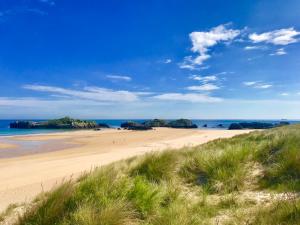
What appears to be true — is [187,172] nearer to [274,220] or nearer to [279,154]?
[279,154]

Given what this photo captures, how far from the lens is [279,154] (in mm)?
8266

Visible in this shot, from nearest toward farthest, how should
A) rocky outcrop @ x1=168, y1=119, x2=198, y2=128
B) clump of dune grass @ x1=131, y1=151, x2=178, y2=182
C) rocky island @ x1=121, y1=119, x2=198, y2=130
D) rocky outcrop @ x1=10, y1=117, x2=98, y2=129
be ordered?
clump of dune grass @ x1=131, y1=151, x2=178, y2=182, rocky outcrop @ x1=10, y1=117, x2=98, y2=129, rocky island @ x1=121, y1=119, x2=198, y2=130, rocky outcrop @ x1=168, y1=119, x2=198, y2=128

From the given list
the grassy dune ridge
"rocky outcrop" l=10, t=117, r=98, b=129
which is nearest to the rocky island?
"rocky outcrop" l=10, t=117, r=98, b=129

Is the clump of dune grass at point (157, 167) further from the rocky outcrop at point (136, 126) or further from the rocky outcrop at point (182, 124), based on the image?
the rocky outcrop at point (182, 124)

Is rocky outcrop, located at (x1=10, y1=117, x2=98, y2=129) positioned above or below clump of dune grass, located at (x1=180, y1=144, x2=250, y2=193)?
above

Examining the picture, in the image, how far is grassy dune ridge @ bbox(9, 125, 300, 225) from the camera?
4.59 m

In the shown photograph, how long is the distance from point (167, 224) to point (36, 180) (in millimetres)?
8012

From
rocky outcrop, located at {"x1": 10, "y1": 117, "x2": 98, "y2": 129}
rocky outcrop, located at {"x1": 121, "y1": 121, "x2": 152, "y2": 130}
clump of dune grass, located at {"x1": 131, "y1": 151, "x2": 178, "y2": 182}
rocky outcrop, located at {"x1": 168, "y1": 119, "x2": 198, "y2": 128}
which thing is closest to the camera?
clump of dune grass, located at {"x1": 131, "y1": 151, "x2": 178, "y2": 182}

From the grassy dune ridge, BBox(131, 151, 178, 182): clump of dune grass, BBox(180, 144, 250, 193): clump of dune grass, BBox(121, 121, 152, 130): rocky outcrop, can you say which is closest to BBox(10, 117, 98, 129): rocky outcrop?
BBox(121, 121, 152, 130): rocky outcrop

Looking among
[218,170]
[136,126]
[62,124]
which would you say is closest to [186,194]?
[218,170]

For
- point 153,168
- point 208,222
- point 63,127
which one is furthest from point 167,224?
point 63,127

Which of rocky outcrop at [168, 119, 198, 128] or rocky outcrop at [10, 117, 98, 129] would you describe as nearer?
rocky outcrop at [10, 117, 98, 129]

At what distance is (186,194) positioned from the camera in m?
6.29

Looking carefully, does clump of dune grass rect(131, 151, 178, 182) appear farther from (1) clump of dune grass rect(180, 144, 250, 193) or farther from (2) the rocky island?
(2) the rocky island
